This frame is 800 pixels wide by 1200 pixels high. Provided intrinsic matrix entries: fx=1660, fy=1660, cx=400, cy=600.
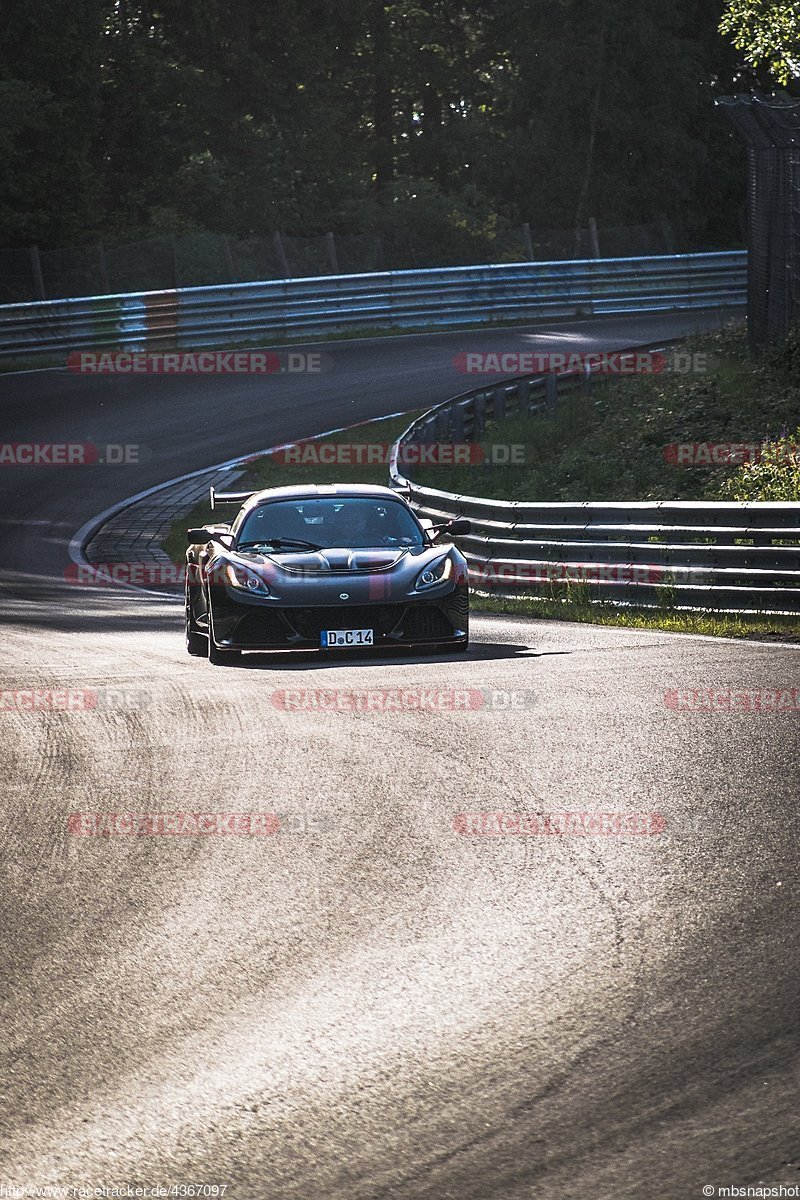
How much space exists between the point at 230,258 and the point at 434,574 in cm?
2575

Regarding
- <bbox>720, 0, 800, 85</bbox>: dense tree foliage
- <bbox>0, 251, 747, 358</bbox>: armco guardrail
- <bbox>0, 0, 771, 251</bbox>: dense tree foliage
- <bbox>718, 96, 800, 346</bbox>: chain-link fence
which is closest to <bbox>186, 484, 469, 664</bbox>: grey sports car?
<bbox>718, 96, 800, 346</bbox>: chain-link fence

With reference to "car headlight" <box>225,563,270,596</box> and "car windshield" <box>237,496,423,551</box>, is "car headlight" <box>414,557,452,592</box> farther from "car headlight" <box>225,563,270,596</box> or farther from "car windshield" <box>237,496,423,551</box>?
"car headlight" <box>225,563,270,596</box>

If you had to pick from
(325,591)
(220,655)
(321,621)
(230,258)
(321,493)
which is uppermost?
(230,258)

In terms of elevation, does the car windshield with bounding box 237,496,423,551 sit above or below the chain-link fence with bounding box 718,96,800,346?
below

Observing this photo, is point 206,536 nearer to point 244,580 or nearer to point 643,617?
point 244,580

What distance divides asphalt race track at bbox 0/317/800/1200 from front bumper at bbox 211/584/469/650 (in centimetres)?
114

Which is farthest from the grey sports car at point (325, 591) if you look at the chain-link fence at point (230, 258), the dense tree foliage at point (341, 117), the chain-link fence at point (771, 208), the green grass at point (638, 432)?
the dense tree foliage at point (341, 117)

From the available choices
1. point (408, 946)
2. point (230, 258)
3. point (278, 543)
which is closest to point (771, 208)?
point (278, 543)

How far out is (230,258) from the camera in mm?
36781

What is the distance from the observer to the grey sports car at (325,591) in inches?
478

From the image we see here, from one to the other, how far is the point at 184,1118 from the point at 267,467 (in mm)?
23840

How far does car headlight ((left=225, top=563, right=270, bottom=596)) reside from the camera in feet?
40.2

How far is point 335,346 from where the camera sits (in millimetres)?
36375

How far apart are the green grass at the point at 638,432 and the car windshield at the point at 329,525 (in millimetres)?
8710
